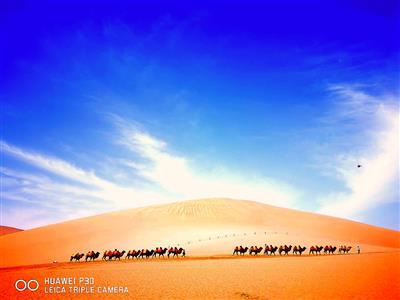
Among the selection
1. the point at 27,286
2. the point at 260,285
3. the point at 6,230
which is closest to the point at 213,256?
the point at 260,285

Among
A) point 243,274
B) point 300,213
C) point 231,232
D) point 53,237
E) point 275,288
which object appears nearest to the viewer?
point 275,288

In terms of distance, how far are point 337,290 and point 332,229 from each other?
55.8 metres

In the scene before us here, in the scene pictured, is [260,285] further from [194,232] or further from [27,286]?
A: [194,232]

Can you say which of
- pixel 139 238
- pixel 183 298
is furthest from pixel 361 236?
pixel 183 298

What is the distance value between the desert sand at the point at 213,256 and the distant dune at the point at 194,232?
187 millimetres

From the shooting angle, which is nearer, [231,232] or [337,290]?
[337,290]

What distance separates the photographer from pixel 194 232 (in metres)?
50.2

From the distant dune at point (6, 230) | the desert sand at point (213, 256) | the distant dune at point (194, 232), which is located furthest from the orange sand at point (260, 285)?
the distant dune at point (6, 230)

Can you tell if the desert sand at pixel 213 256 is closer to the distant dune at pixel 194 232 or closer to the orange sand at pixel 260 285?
the orange sand at pixel 260 285

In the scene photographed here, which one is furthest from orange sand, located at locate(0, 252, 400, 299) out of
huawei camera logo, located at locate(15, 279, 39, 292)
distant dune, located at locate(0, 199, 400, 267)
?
distant dune, located at locate(0, 199, 400, 267)

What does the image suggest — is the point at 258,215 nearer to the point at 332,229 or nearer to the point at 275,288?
the point at 332,229

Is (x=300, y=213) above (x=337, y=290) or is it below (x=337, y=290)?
above

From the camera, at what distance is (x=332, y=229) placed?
64438mm

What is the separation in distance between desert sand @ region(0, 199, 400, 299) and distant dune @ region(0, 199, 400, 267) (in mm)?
187
